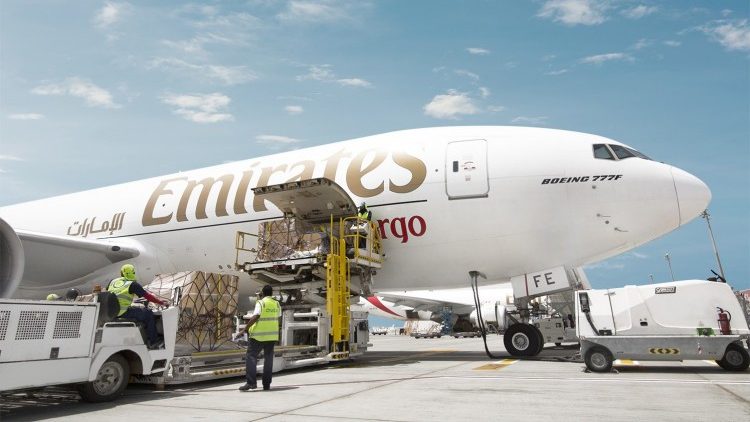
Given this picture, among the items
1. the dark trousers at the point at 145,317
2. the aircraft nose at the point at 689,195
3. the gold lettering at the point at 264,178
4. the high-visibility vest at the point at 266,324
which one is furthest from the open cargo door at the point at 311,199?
the aircraft nose at the point at 689,195

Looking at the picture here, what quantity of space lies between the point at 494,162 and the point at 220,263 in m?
8.24

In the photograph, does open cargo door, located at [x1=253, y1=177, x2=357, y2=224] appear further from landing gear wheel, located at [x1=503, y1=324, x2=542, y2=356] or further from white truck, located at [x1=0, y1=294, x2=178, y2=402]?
white truck, located at [x1=0, y1=294, x2=178, y2=402]

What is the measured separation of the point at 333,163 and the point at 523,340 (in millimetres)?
6739

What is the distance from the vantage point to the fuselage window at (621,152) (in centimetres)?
1240

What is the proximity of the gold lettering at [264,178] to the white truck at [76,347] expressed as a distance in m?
6.69

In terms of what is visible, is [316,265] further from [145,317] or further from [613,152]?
[613,152]

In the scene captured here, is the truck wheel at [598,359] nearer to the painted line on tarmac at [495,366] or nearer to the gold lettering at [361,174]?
the painted line on tarmac at [495,366]

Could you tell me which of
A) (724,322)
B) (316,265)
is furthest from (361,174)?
(724,322)

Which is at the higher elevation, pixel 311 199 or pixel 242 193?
pixel 242 193

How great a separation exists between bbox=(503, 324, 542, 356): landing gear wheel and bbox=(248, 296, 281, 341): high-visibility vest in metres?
6.62

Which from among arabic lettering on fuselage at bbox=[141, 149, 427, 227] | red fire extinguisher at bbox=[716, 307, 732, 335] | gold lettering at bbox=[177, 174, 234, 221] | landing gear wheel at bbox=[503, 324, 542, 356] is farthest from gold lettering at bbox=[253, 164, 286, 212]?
red fire extinguisher at bbox=[716, 307, 732, 335]

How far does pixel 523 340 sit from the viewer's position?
41.8 ft

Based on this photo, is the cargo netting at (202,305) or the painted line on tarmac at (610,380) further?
the cargo netting at (202,305)

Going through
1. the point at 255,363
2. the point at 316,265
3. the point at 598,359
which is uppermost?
the point at 316,265
